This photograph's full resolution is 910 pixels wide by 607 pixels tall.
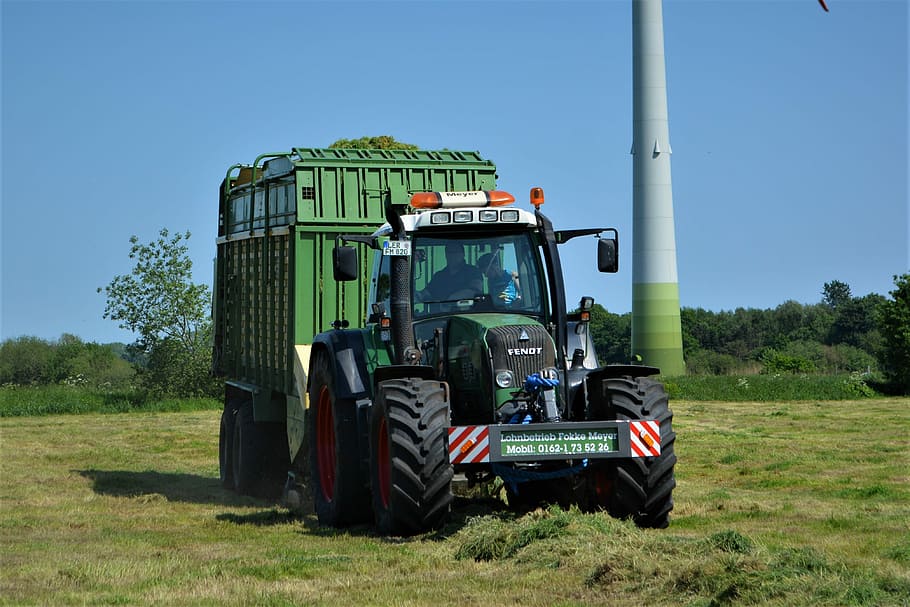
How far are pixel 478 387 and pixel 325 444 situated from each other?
259 centimetres

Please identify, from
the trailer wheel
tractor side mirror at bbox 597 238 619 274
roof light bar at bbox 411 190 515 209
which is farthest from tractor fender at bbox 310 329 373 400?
the trailer wheel

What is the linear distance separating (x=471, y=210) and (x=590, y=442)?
242cm

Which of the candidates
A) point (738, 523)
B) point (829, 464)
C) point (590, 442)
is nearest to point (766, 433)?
point (829, 464)

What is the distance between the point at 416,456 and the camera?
9719mm

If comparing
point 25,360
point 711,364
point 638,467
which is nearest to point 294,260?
point 638,467

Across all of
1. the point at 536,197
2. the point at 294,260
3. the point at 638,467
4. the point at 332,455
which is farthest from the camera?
the point at 294,260

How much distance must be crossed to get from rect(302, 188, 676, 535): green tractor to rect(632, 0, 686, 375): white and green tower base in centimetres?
2362

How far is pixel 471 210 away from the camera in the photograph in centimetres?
1104

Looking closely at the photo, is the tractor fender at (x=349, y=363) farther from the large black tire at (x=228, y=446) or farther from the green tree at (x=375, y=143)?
the green tree at (x=375, y=143)

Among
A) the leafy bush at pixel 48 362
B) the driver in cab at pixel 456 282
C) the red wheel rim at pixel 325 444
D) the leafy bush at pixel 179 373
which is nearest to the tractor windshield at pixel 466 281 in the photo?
the driver in cab at pixel 456 282

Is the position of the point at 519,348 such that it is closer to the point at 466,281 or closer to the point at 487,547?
the point at 466,281

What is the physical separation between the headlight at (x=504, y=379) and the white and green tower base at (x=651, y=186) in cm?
2465

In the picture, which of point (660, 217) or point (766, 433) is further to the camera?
point (660, 217)

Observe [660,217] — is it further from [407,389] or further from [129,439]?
[407,389]
